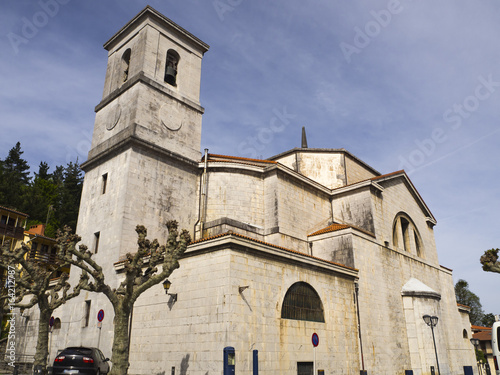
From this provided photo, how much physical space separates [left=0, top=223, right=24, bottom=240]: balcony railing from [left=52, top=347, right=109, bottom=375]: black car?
88.6 ft

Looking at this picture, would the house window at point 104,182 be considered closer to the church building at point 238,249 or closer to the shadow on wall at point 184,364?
the church building at point 238,249

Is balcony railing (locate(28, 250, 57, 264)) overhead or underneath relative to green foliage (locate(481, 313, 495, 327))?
overhead

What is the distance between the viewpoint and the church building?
14.1m

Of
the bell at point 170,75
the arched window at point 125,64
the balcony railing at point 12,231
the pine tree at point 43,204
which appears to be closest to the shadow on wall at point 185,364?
the bell at point 170,75

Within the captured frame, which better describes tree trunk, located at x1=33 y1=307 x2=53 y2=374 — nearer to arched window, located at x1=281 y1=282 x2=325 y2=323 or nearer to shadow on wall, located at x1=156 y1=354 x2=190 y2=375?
shadow on wall, located at x1=156 y1=354 x2=190 y2=375

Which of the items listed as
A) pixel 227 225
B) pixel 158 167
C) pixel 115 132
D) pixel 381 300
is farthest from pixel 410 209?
pixel 115 132

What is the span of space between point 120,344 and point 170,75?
16.2m

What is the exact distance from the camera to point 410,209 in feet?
88.7

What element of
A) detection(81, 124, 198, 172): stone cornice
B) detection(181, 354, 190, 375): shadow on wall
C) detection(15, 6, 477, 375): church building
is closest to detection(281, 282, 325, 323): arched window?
detection(15, 6, 477, 375): church building

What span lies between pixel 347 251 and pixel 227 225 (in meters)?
6.44

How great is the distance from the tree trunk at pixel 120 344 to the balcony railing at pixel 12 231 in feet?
98.4

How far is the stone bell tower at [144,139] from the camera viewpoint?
18.7m

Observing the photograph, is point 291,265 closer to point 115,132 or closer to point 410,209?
point 115,132

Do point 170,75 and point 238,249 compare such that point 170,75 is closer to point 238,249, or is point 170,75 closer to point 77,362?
point 238,249
